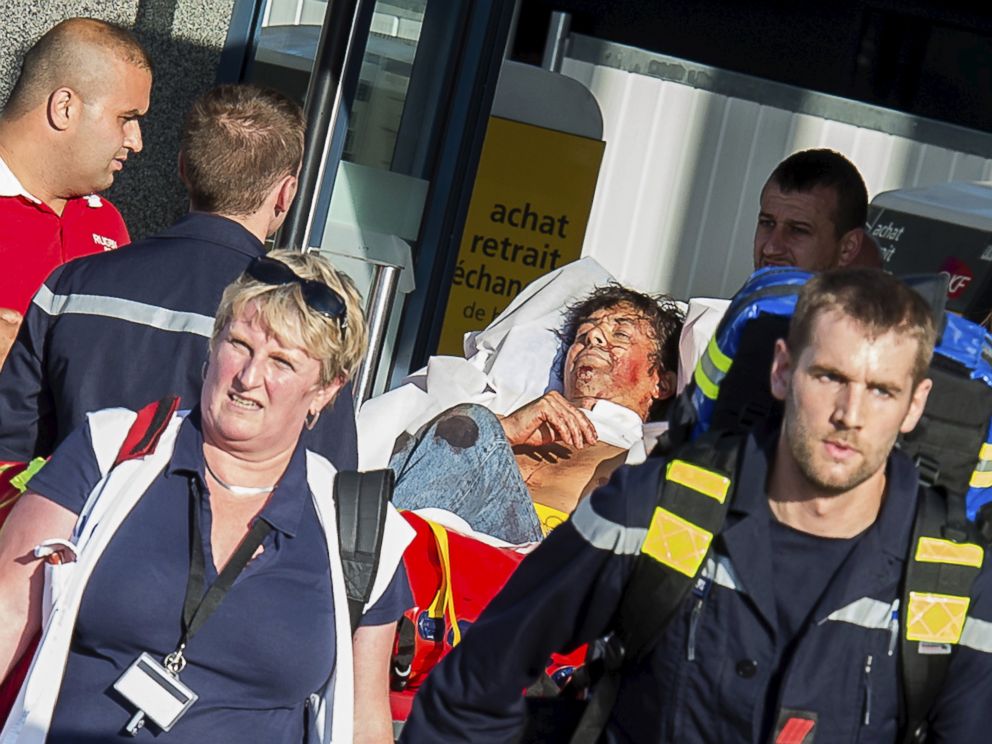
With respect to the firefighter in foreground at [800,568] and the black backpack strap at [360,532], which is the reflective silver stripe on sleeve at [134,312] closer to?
the black backpack strap at [360,532]

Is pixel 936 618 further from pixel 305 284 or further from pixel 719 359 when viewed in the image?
pixel 305 284

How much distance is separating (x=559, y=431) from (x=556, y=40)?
5.69 m

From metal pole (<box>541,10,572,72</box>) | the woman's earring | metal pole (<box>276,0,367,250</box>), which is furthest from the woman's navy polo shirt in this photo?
metal pole (<box>541,10,572,72</box>)

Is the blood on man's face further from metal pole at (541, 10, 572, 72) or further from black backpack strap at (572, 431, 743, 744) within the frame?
metal pole at (541, 10, 572, 72)

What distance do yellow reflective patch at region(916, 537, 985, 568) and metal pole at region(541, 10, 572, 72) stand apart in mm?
8013

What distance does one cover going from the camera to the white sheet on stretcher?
5.20 meters

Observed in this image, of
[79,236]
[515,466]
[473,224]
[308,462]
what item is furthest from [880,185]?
[308,462]

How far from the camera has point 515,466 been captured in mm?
4879

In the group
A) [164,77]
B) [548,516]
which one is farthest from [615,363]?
[164,77]

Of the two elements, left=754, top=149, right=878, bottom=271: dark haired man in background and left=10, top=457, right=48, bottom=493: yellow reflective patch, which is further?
left=754, top=149, right=878, bottom=271: dark haired man in background

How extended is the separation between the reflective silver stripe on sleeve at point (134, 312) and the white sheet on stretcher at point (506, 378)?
168 cm

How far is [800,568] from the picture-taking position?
2.60m

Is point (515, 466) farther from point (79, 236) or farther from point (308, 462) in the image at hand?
point (308, 462)

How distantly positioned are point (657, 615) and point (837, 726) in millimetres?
323
